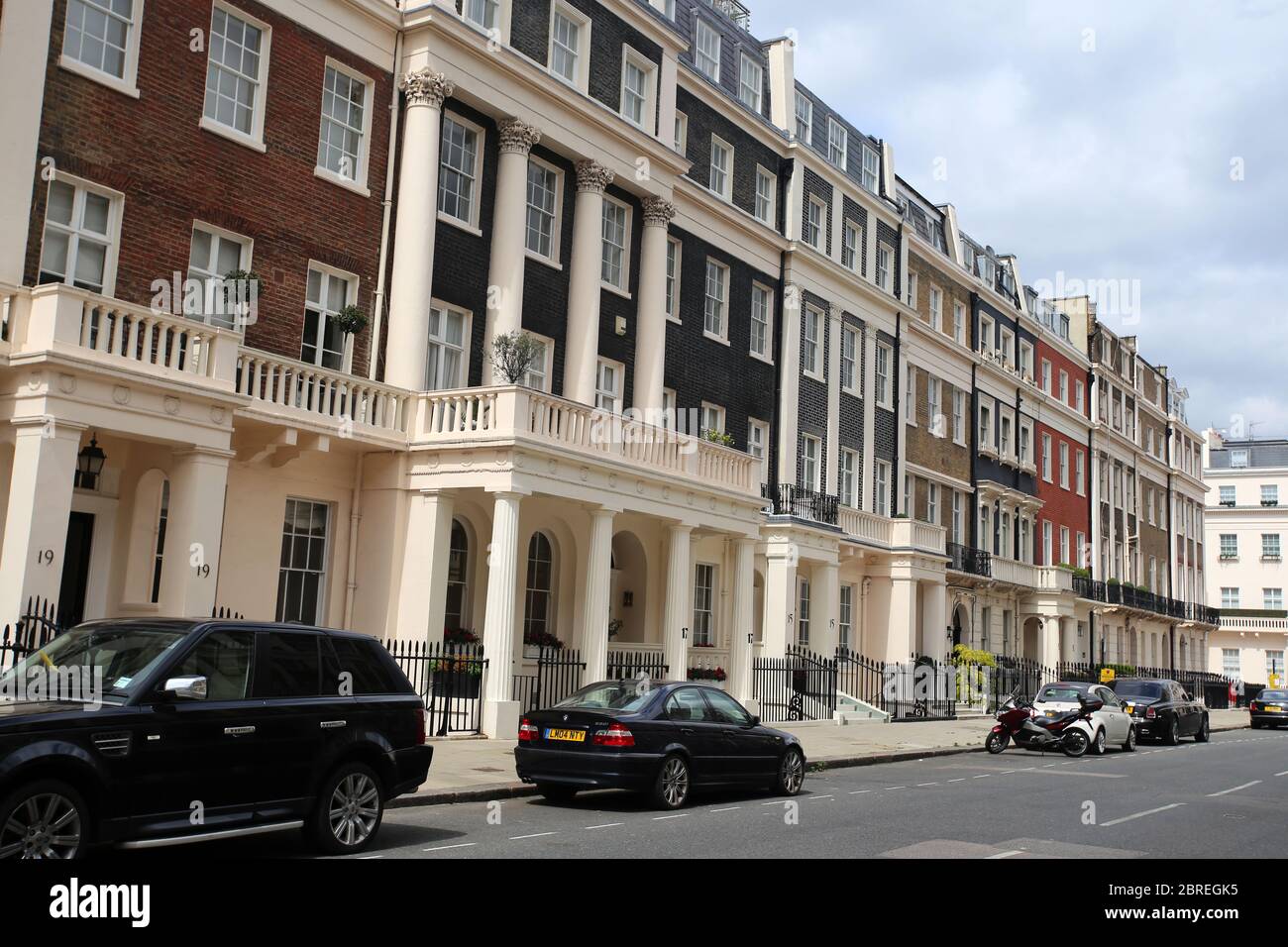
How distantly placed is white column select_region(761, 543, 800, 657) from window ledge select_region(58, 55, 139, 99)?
18411 mm

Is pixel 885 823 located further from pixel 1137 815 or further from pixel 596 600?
pixel 596 600

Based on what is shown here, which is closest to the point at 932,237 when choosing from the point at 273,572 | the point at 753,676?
the point at 753,676

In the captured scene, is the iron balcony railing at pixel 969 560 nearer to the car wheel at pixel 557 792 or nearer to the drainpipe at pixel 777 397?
the drainpipe at pixel 777 397

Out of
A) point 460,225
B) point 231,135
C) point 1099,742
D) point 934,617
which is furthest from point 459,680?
point 934,617

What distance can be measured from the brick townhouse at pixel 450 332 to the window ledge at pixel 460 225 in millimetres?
55

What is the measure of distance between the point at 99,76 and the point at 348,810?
12312mm

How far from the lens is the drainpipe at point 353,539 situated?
21188 millimetres

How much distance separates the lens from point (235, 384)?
58.8 feet

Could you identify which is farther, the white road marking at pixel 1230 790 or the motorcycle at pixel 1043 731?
the motorcycle at pixel 1043 731

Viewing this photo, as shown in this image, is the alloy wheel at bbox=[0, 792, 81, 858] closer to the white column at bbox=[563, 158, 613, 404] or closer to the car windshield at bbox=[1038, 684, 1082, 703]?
the white column at bbox=[563, 158, 613, 404]

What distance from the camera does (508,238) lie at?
23547mm

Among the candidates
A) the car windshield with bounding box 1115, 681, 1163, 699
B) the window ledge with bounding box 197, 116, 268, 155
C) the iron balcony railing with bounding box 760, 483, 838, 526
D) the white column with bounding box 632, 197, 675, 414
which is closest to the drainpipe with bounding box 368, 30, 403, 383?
the window ledge with bounding box 197, 116, 268, 155

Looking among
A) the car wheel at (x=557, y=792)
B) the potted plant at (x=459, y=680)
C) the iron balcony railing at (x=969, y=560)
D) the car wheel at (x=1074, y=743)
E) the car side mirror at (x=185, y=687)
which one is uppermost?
the iron balcony railing at (x=969, y=560)

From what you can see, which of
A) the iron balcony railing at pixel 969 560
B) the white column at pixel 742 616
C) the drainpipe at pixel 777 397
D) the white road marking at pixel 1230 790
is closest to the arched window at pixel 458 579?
the white column at pixel 742 616
